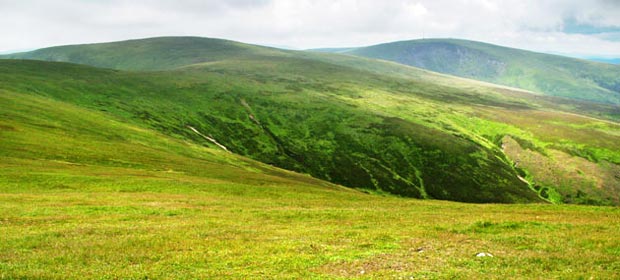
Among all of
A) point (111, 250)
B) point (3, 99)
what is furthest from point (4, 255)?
point (3, 99)

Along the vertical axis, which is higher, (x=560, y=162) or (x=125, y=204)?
(x=125, y=204)

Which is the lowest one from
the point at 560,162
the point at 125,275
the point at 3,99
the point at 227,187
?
the point at 560,162

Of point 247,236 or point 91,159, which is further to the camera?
point 91,159

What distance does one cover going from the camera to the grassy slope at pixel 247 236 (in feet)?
64.9

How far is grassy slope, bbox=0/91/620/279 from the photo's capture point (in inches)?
779

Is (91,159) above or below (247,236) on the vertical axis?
below

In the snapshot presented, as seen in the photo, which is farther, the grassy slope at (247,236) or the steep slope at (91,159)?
the steep slope at (91,159)

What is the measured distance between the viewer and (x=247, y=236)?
2916 centimetres

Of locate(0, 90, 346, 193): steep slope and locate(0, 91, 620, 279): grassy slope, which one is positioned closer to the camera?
locate(0, 91, 620, 279): grassy slope

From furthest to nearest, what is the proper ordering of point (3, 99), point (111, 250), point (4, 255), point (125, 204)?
point (3, 99)
point (125, 204)
point (111, 250)
point (4, 255)

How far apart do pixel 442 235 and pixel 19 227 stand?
32.4 meters

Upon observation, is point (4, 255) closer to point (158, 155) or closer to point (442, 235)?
point (442, 235)

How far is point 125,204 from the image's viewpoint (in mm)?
42875

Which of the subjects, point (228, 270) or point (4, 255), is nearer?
point (228, 270)
